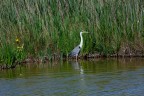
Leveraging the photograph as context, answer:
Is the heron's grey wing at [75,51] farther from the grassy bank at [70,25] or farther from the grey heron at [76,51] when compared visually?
the grassy bank at [70,25]

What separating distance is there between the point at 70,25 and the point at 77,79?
4040 mm

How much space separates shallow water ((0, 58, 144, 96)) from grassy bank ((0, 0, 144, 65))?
22.6 inches

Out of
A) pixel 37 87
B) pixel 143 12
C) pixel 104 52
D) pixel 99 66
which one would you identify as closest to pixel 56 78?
pixel 37 87

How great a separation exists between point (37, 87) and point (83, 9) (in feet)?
17.6

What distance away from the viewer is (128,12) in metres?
15.6

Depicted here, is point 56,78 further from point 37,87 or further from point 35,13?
point 35,13

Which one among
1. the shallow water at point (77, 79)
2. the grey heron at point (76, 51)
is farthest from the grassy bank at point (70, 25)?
the shallow water at point (77, 79)

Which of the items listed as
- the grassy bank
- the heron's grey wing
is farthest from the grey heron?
the grassy bank

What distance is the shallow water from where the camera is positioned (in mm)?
10453

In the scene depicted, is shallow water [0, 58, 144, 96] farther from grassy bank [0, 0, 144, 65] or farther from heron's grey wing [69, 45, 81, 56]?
grassy bank [0, 0, 144, 65]

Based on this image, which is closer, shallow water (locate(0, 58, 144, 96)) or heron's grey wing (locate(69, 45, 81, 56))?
shallow water (locate(0, 58, 144, 96))

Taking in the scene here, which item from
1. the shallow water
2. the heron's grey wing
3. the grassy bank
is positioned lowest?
the shallow water

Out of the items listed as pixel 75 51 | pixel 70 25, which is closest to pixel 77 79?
pixel 75 51

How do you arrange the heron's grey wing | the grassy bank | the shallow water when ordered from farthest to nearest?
the grassy bank < the heron's grey wing < the shallow water
